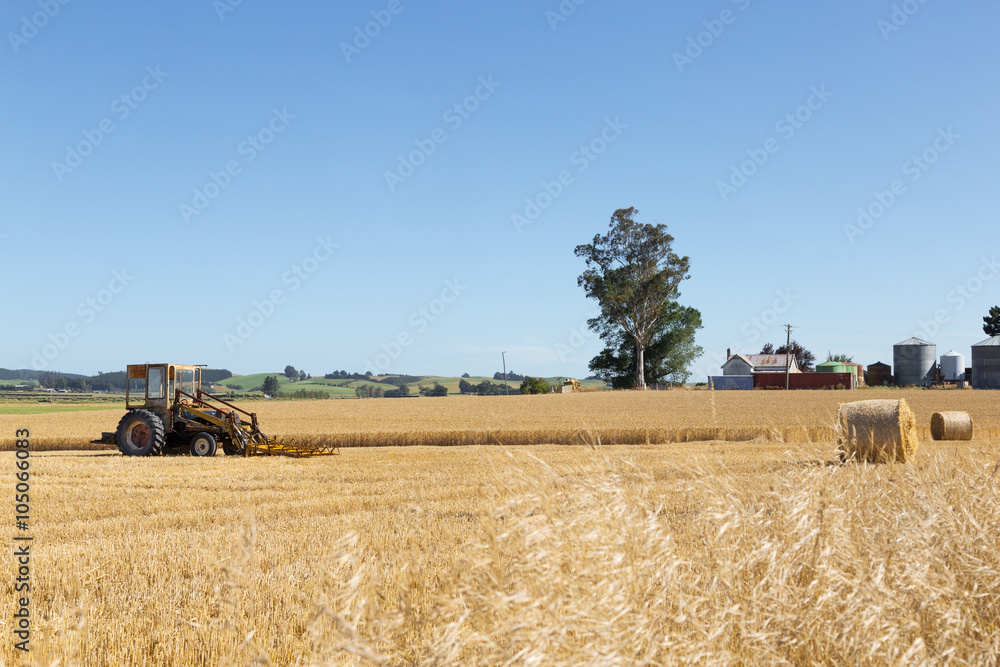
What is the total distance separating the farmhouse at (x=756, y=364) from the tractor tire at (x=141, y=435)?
7147 cm

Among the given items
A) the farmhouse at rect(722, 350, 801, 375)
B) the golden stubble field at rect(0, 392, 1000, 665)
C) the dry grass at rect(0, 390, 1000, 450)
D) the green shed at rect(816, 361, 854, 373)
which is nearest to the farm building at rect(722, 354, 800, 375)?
the farmhouse at rect(722, 350, 801, 375)

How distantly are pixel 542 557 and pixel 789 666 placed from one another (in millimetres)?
1254

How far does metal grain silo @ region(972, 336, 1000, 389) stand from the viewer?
6562 cm

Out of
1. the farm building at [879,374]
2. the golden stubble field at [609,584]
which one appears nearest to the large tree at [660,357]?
the farm building at [879,374]

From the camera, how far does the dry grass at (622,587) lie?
11.3ft

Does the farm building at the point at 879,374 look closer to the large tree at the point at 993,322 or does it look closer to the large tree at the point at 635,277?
the large tree at the point at 993,322

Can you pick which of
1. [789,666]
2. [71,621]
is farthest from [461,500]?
[789,666]

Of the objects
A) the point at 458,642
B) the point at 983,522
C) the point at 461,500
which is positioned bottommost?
the point at 461,500

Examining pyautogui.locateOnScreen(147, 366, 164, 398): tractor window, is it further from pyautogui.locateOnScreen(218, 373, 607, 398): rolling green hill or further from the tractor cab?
pyautogui.locateOnScreen(218, 373, 607, 398): rolling green hill

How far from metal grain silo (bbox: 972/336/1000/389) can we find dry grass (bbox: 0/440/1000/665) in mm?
71333

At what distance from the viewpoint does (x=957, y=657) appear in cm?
336

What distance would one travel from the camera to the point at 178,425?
18.2 metres

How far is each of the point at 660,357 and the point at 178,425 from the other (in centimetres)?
5406

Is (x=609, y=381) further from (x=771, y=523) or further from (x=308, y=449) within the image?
(x=771, y=523)
